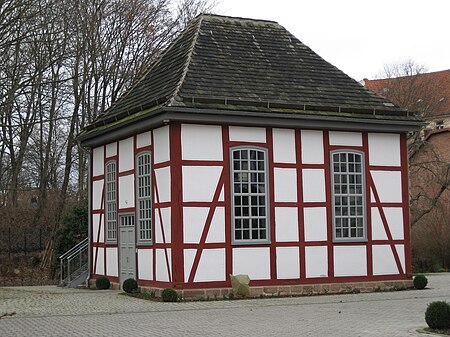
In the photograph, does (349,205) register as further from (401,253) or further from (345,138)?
(401,253)

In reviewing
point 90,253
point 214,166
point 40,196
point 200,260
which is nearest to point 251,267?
point 200,260

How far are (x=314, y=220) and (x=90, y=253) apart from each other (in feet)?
26.5

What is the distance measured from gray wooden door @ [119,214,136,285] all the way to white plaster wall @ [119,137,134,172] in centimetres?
145

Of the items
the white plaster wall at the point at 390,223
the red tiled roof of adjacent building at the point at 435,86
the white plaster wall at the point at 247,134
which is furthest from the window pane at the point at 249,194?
the red tiled roof of adjacent building at the point at 435,86

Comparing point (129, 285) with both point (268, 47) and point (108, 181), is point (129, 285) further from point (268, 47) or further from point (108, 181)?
point (268, 47)

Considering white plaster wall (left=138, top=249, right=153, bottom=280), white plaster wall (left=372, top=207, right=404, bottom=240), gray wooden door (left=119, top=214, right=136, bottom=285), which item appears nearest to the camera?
white plaster wall (left=138, top=249, right=153, bottom=280)

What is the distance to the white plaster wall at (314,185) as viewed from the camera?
73.3 feet

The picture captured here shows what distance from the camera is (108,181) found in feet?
82.0

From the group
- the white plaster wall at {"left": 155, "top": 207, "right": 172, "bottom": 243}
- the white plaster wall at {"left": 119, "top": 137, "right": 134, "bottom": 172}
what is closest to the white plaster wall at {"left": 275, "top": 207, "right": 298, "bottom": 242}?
the white plaster wall at {"left": 155, "top": 207, "right": 172, "bottom": 243}

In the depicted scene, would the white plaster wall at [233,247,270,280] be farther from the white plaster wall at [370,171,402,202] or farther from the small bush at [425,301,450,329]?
the small bush at [425,301,450,329]

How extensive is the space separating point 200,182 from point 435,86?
39972 mm

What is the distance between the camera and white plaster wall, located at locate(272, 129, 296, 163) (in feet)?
72.2

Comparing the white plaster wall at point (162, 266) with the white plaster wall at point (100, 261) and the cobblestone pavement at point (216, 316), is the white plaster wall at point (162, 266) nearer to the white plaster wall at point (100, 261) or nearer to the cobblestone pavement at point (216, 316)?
the cobblestone pavement at point (216, 316)

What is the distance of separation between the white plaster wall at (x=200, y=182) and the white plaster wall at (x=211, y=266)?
1412 mm
